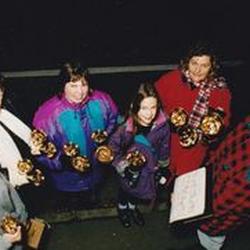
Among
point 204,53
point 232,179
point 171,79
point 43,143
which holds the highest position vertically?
point 204,53

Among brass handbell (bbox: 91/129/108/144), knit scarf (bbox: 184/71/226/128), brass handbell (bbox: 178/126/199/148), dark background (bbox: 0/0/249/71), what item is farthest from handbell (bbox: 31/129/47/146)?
dark background (bbox: 0/0/249/71)

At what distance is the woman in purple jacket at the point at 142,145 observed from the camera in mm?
4620

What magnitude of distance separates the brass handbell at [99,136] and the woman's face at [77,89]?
435 mm

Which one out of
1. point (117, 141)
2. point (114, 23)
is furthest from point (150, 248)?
point (114, 23)

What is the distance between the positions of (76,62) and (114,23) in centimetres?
161

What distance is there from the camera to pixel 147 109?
15.1ft

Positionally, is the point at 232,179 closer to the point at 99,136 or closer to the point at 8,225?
the point at 99,136

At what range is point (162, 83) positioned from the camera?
16.7 feet

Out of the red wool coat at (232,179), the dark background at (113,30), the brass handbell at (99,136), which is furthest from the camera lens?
the dark background at (113,30)

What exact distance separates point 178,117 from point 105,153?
0.81 meters

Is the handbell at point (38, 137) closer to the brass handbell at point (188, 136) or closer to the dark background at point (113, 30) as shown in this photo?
the brass handbell at point (188, 136)

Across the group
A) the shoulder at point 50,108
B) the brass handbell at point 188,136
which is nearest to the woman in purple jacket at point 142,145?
the brass handbell at point 188,136

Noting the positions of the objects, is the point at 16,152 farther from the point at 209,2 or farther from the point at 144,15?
the point at 209,2

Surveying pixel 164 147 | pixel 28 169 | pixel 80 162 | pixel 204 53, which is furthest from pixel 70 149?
pixel 204 53
